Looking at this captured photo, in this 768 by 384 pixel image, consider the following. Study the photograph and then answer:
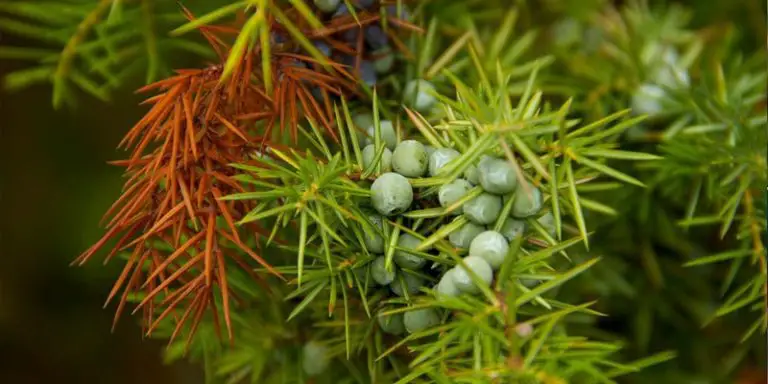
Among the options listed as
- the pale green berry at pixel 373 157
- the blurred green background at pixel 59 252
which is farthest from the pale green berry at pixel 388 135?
the blurred green background at pixel 59 252

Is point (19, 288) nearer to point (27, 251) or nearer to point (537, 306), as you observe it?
point (27, 251)

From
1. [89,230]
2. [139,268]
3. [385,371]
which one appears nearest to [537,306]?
[385,371]

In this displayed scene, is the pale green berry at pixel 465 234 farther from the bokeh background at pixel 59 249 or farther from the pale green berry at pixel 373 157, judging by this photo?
the bokeh background at pixel 59 249

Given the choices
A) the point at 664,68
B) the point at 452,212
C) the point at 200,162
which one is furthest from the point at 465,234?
the point at 664,68

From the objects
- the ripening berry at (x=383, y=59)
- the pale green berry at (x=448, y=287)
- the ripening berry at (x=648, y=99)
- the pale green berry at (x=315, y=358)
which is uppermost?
the ripening berry at (x=383, y=59)

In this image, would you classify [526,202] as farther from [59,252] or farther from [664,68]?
[59,252]
